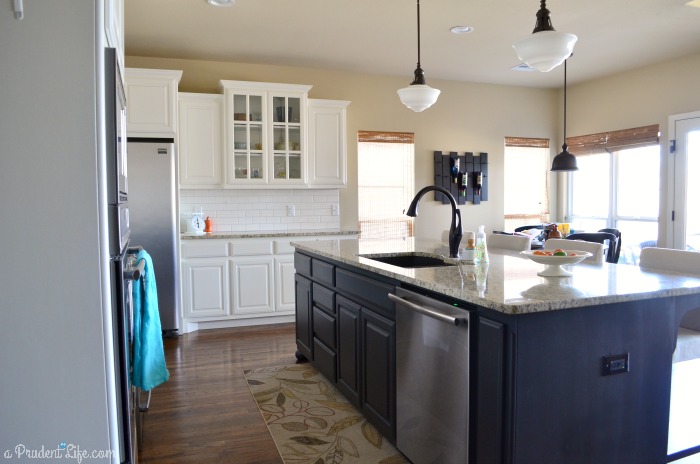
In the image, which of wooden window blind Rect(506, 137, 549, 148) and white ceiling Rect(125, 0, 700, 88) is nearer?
white ceiling Rect(125, 0, 700, 88)

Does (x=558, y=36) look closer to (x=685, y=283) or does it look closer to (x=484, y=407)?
(x=685, y=283)

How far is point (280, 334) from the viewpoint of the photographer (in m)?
4.88

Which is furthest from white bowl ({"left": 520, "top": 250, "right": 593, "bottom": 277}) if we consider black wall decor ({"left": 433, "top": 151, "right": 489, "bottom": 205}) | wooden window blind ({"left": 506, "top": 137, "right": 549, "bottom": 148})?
wooden window blind ({"left": 506, "top": 137, "right": 549, "bottom": 148})

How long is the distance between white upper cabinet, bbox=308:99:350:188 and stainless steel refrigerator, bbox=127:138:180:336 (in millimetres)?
1454

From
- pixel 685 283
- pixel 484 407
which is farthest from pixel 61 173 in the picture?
pixel 685 283

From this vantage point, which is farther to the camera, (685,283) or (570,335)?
(685,283)

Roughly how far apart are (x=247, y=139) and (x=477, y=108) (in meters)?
3.03

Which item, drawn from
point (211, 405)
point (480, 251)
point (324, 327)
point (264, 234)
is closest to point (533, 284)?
point (480, 251)

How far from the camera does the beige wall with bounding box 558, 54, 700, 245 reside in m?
5.37

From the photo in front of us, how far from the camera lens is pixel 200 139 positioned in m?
5.14

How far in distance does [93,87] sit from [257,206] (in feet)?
13.3

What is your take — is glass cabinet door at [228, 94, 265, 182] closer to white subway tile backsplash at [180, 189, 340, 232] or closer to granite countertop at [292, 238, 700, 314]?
white subway tile backsplash at [180, 189, 340, 232]

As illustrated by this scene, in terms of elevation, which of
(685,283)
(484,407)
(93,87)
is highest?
(93,87)

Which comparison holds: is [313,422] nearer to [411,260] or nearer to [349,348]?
[349,348]
